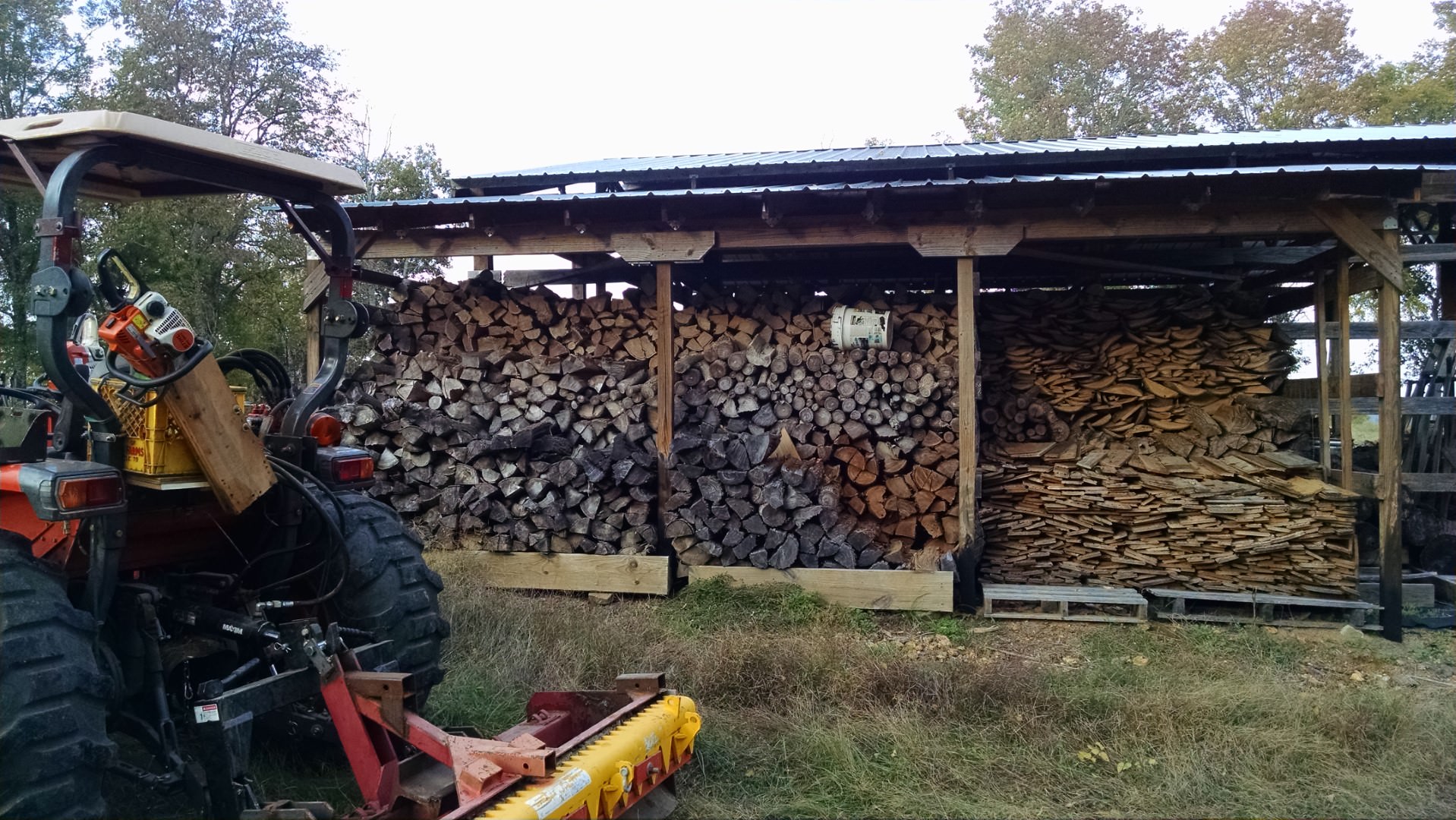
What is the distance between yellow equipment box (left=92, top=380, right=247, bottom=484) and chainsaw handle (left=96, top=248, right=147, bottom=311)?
0.32 metres

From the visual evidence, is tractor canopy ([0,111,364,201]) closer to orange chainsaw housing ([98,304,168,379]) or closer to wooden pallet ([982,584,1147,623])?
orange chainsaw housing ([98,304,168,379])

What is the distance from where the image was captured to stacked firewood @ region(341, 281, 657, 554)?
7008mm

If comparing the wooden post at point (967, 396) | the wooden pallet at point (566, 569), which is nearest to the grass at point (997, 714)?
the wooden pallet at point (566, 569)

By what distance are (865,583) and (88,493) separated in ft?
16.3

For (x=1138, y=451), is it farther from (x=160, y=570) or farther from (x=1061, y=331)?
(x=160, y=570)

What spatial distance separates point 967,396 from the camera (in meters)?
6.61

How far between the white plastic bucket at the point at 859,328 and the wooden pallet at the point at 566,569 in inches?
85.6

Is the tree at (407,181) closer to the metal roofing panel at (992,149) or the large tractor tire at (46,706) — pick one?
the metal roofing panel at (992,149)

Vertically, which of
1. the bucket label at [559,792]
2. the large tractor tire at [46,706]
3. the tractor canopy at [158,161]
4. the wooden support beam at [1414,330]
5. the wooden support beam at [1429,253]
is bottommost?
the bucket label at [559,792]

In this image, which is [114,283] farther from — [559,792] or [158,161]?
[559,792]

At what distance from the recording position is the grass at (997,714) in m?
3.59

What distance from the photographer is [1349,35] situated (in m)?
18.3

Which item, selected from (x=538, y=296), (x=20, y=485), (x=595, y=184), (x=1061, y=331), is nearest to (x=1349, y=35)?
(x=1061, y=331)

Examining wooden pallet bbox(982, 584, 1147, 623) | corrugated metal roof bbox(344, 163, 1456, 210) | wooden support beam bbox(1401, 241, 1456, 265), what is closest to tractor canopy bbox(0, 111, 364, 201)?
corrugated metal roof bbox(344, 163, 1456, 210)
